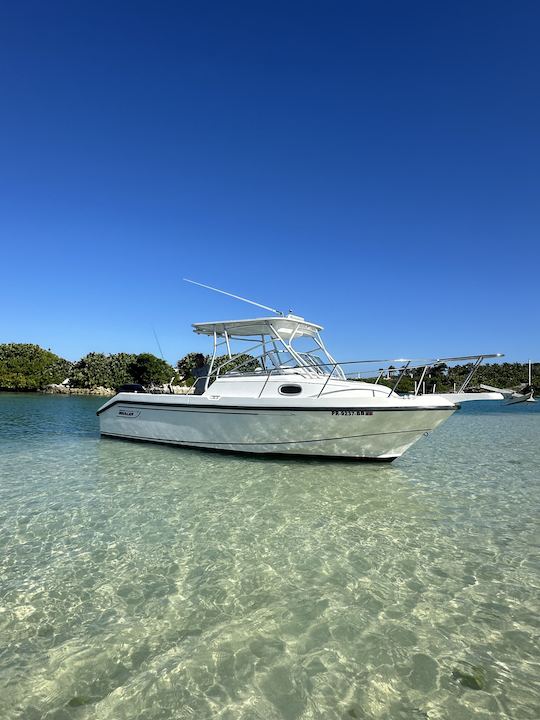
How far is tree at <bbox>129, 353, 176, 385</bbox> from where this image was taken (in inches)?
2702

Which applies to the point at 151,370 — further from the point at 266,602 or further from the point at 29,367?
the point at 266,602

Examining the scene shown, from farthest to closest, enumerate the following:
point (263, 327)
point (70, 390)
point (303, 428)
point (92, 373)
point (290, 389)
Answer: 1. point (92, 373)
2. point (70, 390)
3. point (263, 327)
4. point (290, 389)
5. point (303, 428)

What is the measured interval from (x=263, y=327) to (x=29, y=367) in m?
73.7

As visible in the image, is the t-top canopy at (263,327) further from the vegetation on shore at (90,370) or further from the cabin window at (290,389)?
the vegetation on shore at (90,370)

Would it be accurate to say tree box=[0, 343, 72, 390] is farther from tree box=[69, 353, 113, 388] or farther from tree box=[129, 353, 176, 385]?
tree box=[129, 353, 176, 385]

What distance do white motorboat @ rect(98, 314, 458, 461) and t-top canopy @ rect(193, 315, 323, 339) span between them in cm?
3

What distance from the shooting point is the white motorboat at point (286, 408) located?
9.89 metres

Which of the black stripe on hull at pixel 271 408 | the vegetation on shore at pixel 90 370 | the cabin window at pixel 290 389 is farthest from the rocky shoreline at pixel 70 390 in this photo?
the cabin window at pixel 290 389

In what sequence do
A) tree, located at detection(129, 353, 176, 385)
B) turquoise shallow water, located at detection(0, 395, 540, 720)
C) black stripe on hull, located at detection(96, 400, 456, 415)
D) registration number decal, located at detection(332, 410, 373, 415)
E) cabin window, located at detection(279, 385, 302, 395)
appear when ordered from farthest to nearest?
tree, located at detection(129, 353, 176, 385) < cabin window, located at detection(279, 385, 302, 395) < registration number decal, located at detection(332, 410, 373, 415) < black stripe on hull, located at detection(96, 400, 456, 415) < turquoise shallow water, located at detection(0, 395, 540, 720)

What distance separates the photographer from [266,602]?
12.6ft

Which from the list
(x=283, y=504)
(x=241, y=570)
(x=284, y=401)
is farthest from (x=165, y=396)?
(x=241, y=570)

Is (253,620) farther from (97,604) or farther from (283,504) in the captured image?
(283,504)

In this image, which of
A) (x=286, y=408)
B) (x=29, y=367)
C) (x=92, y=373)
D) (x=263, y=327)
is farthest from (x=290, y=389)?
(x=29, y=367)

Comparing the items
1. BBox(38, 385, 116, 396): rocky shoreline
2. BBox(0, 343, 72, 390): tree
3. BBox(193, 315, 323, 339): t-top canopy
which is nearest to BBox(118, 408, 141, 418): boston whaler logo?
BBox(193, 315, 323, 339): t-top canopy
